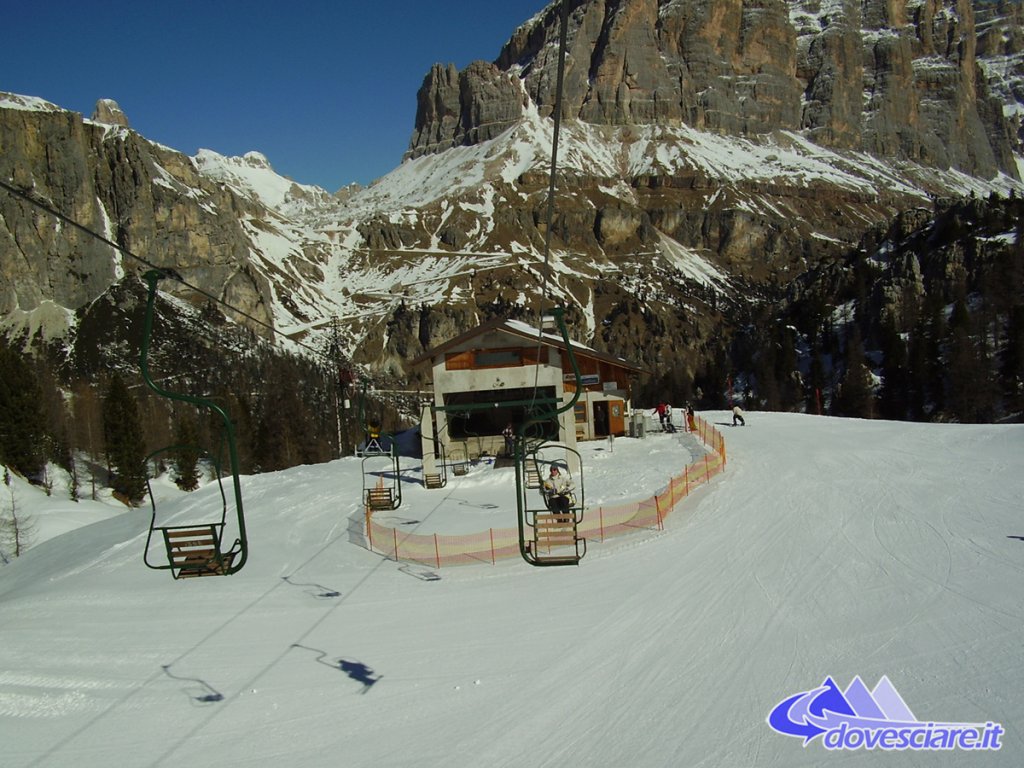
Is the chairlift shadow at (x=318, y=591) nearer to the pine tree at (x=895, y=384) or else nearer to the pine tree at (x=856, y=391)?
the pine tree at (x=856, y=391)

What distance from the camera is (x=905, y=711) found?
859cm

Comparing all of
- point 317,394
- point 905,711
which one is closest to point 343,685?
point 905,711

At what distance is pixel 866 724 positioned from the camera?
27.8 feet

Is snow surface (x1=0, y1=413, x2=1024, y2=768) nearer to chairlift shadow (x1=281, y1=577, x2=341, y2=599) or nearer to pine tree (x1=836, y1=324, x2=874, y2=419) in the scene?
chairlift shadow (x1=281, y1=577, x2=341, y2=599)

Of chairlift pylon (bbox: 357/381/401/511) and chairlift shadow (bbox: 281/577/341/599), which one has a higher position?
chairlift pylon (bbox: 357/381/401/511)

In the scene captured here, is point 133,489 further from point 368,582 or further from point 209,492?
point 368,582

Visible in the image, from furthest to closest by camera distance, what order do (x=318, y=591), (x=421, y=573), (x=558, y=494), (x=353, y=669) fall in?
(x=421, y=573), (x=558, y=494), (x=318, y=591), (x=353, y=669)

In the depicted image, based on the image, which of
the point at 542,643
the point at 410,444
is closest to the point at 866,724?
the point at 542,643

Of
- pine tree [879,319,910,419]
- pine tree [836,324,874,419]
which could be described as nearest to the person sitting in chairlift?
pine tree [836,324,874,419]

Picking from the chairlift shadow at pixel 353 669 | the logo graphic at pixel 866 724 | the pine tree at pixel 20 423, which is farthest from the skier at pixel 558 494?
the pine tree at pixel 20 423

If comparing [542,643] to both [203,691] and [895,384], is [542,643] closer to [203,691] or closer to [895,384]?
[203,691]

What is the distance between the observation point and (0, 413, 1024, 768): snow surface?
8953mm

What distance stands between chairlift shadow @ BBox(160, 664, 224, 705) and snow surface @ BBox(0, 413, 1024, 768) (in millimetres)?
43

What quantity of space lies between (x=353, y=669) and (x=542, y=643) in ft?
10.1
